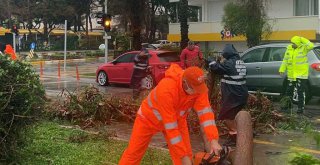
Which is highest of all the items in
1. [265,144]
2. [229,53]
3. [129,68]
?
[229,53]

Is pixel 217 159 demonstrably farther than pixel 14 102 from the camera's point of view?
No

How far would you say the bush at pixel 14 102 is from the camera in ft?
18.1

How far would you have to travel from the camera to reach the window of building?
31.4 metres

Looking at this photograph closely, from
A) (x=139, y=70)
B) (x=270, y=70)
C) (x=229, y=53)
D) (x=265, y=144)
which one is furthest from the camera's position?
(x=139, y=70)

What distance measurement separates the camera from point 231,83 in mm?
8016

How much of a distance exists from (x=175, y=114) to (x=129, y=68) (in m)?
14.0

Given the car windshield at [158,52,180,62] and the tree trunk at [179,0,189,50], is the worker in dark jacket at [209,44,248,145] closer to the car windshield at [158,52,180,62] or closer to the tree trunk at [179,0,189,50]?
the car windshield at [158,52,180,62]

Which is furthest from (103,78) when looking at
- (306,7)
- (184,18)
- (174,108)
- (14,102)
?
(306,7)

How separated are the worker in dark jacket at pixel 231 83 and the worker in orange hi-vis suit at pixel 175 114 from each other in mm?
3317

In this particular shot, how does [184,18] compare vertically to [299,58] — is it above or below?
above

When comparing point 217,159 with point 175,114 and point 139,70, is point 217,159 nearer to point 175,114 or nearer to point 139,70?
point 175,114

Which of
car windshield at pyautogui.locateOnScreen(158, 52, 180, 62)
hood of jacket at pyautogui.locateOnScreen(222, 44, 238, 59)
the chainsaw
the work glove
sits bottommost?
the chainsaw

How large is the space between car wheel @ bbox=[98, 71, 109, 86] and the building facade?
12.3m

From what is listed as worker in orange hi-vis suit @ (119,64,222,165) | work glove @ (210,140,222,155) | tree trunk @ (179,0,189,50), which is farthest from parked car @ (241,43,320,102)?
tree trunk @ (179,0,189,50)
